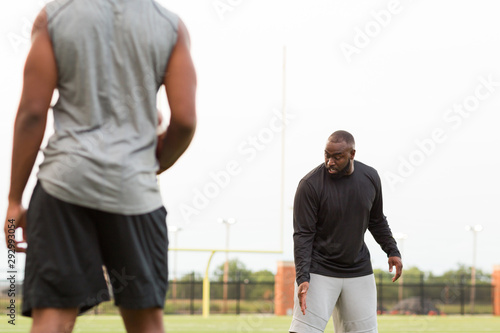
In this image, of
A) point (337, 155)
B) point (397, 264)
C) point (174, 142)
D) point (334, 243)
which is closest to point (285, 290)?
point (397, 264)

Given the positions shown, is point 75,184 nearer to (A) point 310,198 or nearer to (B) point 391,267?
(A) point 310,198

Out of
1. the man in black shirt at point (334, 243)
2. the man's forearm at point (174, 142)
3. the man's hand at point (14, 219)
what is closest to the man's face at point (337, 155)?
the man in black shirt at point (334, 243)

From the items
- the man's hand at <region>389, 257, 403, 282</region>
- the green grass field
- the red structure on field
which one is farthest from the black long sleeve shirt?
the red structure on field

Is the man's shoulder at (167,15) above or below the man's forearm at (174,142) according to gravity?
above

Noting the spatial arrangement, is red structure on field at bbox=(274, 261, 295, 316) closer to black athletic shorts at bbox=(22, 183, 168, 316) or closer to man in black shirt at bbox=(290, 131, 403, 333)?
man in black shirt at bbox=(290, 131, 403, 333)

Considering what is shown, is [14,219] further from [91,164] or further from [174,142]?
[174,142]

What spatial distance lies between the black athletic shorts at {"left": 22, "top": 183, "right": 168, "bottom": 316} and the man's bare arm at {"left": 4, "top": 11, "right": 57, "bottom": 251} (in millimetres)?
93

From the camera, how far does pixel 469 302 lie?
1591 inches

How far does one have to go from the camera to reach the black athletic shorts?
2146 mm

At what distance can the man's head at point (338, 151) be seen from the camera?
4.95 metres

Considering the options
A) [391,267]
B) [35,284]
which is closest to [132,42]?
[35,284]

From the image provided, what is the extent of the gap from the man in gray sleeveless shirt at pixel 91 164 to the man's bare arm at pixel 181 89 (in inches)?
1.7

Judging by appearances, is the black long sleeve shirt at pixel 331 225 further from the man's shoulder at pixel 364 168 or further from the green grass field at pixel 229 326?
the green grass field at pixel 229 326

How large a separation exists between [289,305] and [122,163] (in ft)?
77.5
